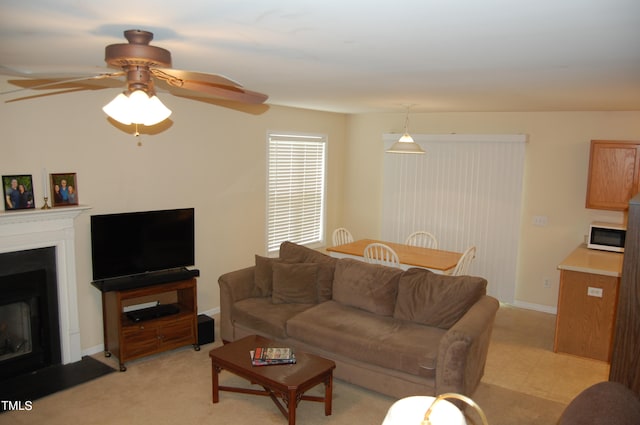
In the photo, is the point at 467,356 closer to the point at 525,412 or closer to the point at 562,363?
the point at 525,412

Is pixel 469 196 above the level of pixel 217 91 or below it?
below

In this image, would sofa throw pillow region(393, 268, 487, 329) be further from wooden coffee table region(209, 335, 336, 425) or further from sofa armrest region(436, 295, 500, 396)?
wooden coffee table region(209, 335, 336, 425)

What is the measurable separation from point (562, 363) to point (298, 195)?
393 cm

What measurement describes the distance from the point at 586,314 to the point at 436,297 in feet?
5.86

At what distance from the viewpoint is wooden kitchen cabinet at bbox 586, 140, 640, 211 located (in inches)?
205

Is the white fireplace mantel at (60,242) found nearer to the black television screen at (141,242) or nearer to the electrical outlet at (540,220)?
the black television screen at (141,242)

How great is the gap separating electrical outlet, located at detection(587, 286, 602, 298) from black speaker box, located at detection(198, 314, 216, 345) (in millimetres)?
3831

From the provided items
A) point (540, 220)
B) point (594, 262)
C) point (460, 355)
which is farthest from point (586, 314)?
point (460, 355)

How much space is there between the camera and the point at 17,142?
4047 mm

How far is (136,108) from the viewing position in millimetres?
1996

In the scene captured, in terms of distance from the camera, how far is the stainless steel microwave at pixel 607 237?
5418 millimetres

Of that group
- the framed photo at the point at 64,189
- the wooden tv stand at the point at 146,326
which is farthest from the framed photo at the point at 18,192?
the wooden tv stand at the point at 146,326

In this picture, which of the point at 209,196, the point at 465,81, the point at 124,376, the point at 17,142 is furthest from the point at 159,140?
the point at 465,81

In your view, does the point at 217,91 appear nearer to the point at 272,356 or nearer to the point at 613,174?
the point at 272,356
